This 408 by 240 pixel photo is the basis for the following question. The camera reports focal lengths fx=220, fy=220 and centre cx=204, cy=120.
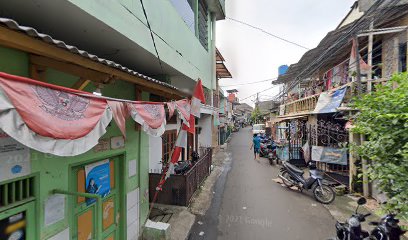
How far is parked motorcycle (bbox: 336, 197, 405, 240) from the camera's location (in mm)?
3611

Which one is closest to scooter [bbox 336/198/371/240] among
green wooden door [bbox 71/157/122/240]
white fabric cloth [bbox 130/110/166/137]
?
white fabric cloth [bbox 130/110/166/137]

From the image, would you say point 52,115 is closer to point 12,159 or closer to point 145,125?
point 12,159

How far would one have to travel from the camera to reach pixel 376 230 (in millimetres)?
3828

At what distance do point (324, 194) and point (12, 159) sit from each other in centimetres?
808

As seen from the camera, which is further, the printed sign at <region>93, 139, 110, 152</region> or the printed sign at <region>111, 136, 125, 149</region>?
the printed sign at <region>111, 136, 125, 149</region>

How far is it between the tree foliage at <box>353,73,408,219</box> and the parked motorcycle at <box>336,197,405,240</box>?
91cm

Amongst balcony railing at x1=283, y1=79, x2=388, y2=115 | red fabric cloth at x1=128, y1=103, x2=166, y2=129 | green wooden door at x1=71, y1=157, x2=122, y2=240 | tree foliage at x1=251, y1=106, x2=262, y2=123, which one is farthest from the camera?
tree foliage at x1=251, y1=106, x2=262, y2=123

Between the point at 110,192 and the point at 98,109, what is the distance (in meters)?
2.70

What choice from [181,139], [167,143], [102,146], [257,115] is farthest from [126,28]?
[257,115]

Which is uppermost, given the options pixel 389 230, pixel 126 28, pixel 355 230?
pixel 126 28

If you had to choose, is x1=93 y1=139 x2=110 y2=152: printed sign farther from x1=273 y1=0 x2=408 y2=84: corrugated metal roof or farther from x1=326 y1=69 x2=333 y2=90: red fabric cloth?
x1=326 y1=69 x2=333 y2=90: red fabric cloth

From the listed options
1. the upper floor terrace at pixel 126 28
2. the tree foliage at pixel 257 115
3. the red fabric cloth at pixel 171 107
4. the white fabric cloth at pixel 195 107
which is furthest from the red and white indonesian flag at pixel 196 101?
the tree foliage at pixel 257 115

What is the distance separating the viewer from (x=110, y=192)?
4.35 metres

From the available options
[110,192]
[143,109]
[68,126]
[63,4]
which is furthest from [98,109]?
[110,192]
